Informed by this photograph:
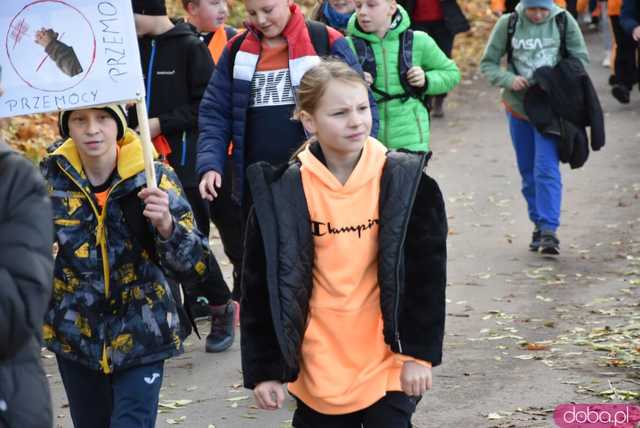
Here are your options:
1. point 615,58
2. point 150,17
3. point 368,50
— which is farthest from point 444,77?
point 615,58

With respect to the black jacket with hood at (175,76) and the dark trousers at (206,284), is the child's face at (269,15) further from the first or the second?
the dark trousers at (206,284)

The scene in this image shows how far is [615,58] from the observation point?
57.3ft

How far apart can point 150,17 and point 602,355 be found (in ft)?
11.0

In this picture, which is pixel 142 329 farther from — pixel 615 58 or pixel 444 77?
pixel 615 58

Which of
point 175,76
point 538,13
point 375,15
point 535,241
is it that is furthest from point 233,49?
point 535,241

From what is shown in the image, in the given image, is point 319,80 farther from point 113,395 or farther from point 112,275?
point 113,395

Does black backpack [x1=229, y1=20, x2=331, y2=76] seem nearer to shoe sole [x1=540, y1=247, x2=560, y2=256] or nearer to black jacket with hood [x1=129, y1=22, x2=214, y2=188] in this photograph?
black jacket with hood [x1=129, y1=22, x2=214, y2=188]

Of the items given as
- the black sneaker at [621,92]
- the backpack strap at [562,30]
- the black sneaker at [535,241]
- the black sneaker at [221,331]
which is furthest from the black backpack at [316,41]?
the black sneaker at [621,92]

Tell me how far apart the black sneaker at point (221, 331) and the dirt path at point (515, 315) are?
0.07 m

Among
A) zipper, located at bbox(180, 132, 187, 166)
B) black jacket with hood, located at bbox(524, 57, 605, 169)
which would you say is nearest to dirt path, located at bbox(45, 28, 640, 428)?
black jacket with hood, located at bbox(524, 57, 605, 169)

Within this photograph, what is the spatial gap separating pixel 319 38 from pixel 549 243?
4.22 m

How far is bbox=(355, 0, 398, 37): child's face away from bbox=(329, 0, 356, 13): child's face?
3.51 ft

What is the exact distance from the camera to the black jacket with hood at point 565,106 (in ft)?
33.5

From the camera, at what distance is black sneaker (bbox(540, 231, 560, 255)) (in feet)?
34.5
